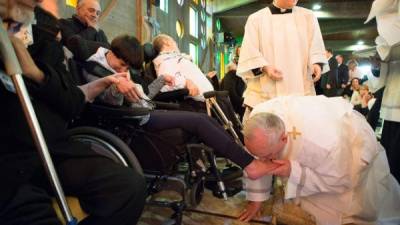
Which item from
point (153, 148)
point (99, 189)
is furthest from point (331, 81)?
point (99, 189)

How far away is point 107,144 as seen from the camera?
4.37ft

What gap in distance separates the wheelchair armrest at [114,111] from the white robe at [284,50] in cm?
123

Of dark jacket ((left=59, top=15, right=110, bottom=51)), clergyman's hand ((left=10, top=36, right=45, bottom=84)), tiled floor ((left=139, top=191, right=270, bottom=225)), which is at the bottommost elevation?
tiled floor ((left=139, top=191, right=270, bottom=225))

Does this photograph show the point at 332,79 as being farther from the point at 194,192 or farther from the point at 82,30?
the point at 194,192

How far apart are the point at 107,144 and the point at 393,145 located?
4.67ft

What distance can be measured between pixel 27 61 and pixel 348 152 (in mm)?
1295

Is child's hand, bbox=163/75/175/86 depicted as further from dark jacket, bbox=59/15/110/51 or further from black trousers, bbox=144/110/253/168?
black trousers, bbox=144/110/253/168

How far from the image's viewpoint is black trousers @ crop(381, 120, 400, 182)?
1881mm

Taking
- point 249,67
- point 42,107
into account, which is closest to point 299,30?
point 249,67

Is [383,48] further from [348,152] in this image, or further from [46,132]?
[46,132]

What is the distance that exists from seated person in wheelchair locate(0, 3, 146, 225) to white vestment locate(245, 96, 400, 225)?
760 millimetres

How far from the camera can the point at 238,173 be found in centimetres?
216

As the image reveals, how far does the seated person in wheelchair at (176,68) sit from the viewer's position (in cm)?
265

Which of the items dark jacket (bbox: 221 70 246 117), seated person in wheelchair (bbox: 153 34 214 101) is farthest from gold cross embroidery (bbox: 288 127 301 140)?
dark jacket (bbox: 221 70 246 117)
